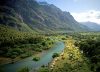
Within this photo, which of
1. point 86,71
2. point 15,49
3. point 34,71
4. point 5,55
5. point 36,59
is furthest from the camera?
point 15,49

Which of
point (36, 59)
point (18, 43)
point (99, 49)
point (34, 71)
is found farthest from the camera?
point (18, 43)

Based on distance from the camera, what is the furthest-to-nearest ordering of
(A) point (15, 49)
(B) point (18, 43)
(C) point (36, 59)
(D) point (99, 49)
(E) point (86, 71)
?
(B) point (18, 43) < (A) point (15, 49) < (C) point (36, 59) < (D) point (99, 49) < (E) point (86, 71)

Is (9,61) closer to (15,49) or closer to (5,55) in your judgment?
(5,55)

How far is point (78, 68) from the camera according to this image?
9800cm

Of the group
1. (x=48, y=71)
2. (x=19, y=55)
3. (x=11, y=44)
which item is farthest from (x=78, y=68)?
(x=11, y=44)

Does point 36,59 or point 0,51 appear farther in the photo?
point 0,51

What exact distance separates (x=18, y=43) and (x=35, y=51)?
77.3ft

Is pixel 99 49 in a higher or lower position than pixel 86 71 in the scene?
higher

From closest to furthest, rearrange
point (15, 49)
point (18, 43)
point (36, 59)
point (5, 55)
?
1. point (36, 59)
2. point (5, 55)
3. point (15, 49)
4. point (18, 43)

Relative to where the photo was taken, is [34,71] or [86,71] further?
[34,71]

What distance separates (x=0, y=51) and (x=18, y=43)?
1363 inches

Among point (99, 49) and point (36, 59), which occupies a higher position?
point (99, 49)

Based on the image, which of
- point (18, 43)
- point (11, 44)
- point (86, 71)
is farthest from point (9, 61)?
point (86, 71)

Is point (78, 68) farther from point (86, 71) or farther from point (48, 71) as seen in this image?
point (48, 71)
